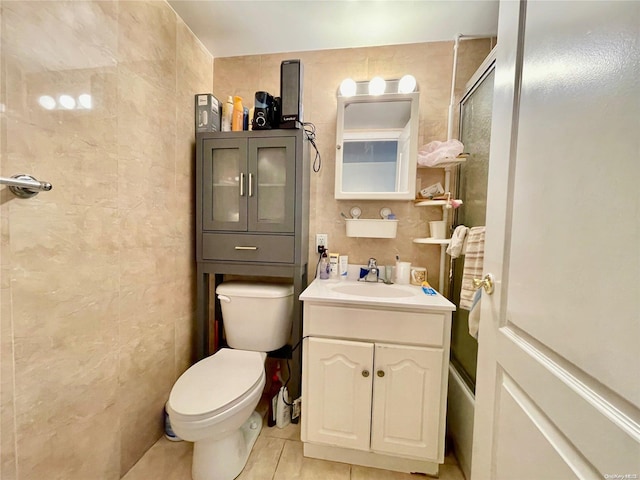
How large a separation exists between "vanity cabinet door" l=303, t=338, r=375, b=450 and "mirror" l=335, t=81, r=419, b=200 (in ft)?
2.89

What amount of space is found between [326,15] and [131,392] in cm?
214

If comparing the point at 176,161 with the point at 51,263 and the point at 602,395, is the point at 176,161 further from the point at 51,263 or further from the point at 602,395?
the point at 602,395

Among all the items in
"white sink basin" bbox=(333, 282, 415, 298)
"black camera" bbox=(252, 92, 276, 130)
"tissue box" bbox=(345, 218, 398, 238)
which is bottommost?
"white sink basin" bbox=(333, 282, 415, 298)

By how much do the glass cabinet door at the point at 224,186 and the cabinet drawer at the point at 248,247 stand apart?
64mm

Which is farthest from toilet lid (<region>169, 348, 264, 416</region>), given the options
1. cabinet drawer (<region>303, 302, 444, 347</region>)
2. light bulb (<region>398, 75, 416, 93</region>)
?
light bulb (<region>398, 75, 416, 93</region>)

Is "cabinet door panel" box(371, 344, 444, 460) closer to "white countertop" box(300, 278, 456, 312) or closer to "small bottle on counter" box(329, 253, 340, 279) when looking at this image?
"white countertop" box(300, 278, 456, 312)

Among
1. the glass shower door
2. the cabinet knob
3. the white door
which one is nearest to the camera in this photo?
the white door

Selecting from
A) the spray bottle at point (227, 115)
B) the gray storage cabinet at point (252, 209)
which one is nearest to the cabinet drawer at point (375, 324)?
the gray storage cabinet at point (252, 209)

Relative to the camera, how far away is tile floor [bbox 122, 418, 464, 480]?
117cm

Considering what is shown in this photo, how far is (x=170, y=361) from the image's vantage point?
141 cm

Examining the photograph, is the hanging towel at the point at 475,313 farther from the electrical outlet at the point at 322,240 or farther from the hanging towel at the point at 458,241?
the electrical outlet at the point at 322,240

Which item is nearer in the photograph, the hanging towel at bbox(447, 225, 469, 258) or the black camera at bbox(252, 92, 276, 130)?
→ the hanging towel at bbox(447, 225, 469, 258)

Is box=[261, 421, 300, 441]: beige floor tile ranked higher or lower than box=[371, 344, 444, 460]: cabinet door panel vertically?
lower

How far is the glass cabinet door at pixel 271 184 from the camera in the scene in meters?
1.43
